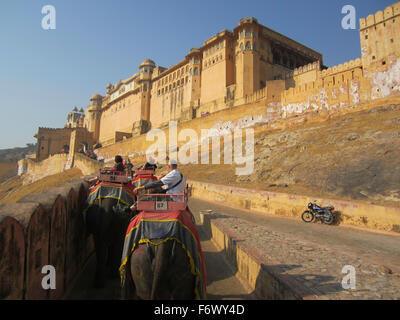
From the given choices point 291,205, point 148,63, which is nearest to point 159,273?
point 291,205

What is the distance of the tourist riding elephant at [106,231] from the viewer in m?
4.14

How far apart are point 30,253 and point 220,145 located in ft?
80.2

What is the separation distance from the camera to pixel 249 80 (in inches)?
1377

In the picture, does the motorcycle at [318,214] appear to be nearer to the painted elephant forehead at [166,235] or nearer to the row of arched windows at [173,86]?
the painted elephant forehead at [166,235]

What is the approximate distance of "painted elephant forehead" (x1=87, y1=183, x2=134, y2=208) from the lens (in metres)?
4.43

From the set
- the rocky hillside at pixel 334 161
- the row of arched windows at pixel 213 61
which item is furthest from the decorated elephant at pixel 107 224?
the row of arched windows at pixel 213 61

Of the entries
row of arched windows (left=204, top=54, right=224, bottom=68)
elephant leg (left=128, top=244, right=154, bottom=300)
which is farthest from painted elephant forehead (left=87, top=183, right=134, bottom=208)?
row of arched windows (left=204, top=54, right=224, bottom=68)

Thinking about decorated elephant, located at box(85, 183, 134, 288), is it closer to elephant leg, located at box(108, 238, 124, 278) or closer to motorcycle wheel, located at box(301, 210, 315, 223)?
elephant leg, located at box(108, 238, 124, 278)

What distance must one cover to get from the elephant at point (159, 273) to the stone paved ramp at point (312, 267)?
1.42 m

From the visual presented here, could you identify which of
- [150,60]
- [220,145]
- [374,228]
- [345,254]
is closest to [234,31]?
[220,145]

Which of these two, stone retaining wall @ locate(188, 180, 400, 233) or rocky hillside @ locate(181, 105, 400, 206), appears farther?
rocky hillside @ locate(181, 105, 400, 206)

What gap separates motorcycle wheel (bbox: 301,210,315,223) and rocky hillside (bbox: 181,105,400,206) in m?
1.74

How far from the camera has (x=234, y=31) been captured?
3741 centimetres
